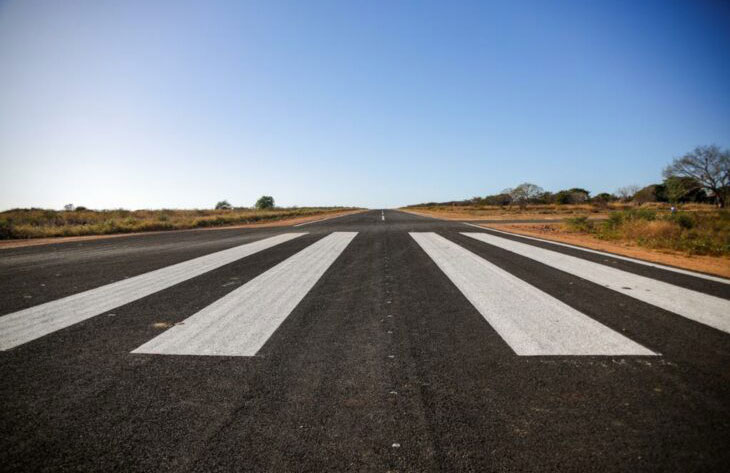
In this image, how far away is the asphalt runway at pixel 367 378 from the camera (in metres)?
1.03

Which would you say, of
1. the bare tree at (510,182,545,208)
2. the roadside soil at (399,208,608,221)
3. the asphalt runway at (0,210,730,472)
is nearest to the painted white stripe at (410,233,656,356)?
the asphalt runway at (0,210,730,472)

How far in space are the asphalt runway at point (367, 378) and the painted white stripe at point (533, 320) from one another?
17 millimetres

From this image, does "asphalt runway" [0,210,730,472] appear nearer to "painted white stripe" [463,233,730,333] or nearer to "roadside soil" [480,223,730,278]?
"painted white stripe" [463,233,730,333]

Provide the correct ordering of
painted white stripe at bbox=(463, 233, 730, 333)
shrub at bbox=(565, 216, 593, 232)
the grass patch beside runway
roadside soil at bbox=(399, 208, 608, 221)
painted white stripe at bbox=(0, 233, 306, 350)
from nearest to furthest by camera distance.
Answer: painted white stripe at bbox=(0, 233, 306, 350), painted white stripe at bbox=(463, 233, 730, 333), the grass patch beside runway, shrub at bbox=(565, 216, 593, 232), roadside soil at bbox=(399, 208, 608, 221)

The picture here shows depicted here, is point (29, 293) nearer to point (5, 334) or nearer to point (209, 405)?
point (5, 334)

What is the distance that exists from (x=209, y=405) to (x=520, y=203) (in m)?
64.0

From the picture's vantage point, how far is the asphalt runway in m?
1.03

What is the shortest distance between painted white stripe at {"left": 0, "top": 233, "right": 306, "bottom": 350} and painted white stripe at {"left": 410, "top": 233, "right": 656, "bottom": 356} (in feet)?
9.30

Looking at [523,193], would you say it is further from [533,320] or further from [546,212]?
[533,320]

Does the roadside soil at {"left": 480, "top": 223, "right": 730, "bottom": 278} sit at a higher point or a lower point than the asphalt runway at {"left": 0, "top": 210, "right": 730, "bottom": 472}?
lower

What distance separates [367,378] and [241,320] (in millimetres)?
1129

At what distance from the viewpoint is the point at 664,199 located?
6047 cm

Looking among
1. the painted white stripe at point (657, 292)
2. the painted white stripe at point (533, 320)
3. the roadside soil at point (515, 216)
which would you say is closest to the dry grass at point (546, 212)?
the roadside soil at point (515, 216)

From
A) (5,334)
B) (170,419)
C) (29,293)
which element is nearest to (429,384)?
(170,419)
